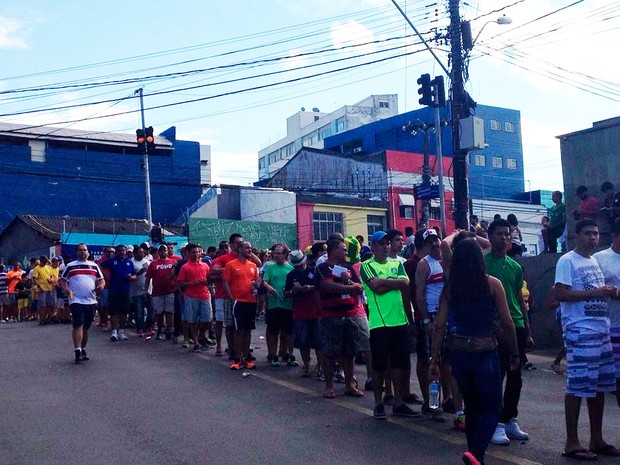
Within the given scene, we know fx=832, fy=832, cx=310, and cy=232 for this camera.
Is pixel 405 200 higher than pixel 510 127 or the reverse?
the reverse

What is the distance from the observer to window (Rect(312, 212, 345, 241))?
2003 inches

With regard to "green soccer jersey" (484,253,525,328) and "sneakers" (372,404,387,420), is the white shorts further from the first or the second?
"green soccer jersey" (484,253,525,328)

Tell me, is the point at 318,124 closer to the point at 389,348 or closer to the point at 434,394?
the point at 389,348

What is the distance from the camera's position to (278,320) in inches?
493

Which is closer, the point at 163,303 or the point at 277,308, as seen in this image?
the point at 277,308

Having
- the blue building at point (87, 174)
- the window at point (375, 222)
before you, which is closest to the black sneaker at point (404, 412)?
the window at point (375, 222)

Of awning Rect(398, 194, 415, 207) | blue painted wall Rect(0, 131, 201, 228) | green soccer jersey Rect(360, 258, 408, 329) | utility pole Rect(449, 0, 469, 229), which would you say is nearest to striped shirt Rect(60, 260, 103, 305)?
green soccer jersey Rect(360, 258, 408, 329)

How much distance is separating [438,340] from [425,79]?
14.1 metres

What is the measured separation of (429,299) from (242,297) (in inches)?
173

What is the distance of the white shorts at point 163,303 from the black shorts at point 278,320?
407 centimetres

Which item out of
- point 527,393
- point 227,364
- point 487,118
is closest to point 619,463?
point 527,393

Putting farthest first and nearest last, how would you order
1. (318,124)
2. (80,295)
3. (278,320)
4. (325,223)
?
(318,124)
(325,223)
(80,295)
(278,320)

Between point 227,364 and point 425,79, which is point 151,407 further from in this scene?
point 425,79

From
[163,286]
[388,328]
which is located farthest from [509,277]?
[163,286]
